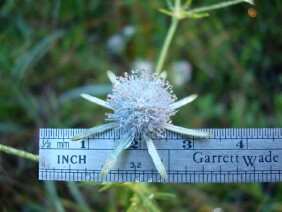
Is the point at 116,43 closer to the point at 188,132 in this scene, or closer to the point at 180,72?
the point at 180,72

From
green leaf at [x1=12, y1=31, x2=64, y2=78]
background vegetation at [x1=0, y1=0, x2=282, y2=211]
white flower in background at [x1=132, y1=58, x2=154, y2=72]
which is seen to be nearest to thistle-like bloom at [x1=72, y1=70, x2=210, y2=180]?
background vegetation at [x1=0, y1=0, x2=282, y2=211]

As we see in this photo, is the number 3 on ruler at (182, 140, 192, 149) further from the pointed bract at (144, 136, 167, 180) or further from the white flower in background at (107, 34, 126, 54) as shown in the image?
the white flower in background at (107, 34, 126, 54)

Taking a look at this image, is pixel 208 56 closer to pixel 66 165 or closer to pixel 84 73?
pixel 84 73

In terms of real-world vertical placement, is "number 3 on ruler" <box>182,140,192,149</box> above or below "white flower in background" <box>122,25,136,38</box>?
below

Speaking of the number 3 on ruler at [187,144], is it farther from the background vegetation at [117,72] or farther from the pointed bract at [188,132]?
the background vegetation at [117,72]

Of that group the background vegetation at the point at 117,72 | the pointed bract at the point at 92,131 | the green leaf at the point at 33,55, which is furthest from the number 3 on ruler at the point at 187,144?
the green leaf at the point at 33,55

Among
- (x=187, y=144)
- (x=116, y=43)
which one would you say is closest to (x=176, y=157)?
(x=187, y=144)
